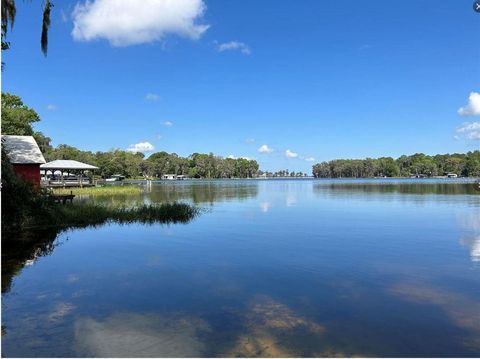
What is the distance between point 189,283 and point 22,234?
40.6ft

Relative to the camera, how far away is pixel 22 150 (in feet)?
131

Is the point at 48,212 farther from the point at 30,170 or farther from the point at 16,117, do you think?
the point at 16,117

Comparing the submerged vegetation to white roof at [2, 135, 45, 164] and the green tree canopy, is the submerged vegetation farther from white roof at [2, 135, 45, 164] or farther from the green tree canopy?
the green tree canopy

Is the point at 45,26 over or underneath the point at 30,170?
over

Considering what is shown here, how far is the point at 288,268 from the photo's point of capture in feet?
46.9

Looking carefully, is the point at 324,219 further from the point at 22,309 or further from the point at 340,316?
the point at 22,309

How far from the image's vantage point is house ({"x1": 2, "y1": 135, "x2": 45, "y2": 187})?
37312 mm

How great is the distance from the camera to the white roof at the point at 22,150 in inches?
1479

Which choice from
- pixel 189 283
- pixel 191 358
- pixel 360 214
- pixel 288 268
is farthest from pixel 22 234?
pixel 360 214

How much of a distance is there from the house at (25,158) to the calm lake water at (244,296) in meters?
19.2

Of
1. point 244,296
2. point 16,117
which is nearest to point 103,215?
point 244,296

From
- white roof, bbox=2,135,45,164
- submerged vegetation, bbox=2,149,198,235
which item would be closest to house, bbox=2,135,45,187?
white roof, bbox=2,135,45,164

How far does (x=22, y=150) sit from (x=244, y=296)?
35770mm

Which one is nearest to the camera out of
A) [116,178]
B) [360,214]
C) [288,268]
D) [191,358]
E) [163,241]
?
[191,358]
